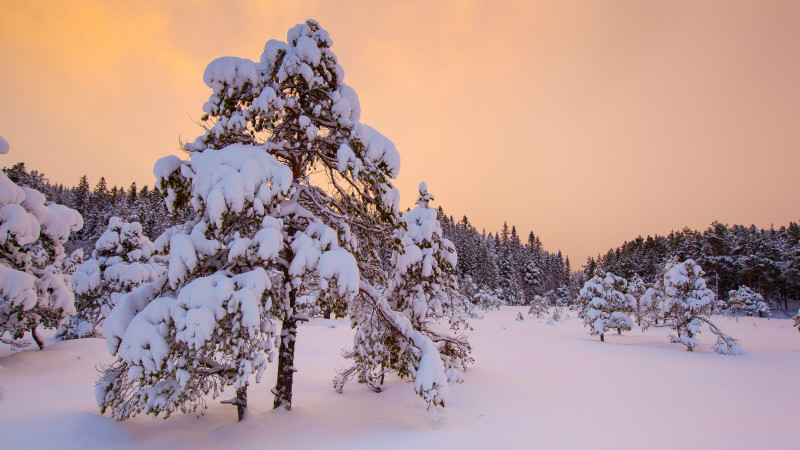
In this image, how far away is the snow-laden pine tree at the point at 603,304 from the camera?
26750mm

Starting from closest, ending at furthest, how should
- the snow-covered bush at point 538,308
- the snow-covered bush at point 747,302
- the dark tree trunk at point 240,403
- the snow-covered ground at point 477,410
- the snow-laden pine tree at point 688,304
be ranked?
1. the snow-covered ground at point 477,410
2. the dark tree trunk at point 240,403
3. the snow-laden pine tree at point 688,304
4. the snow-covered bush at point 747,302
5. the snow-covered bush at point 538,308

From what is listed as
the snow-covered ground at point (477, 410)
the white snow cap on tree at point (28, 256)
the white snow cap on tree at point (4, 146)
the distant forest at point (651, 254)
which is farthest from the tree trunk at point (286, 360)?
the distant forest at point (651, 254)

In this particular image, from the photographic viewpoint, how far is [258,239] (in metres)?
6.03

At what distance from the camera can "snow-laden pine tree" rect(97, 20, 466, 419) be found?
5.43 meters

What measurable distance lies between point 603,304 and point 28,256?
31016 millimetres

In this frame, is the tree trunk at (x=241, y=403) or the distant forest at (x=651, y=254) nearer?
the tree trunk at (x=241, y=403)

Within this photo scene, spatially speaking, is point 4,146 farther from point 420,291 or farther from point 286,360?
point 420,291

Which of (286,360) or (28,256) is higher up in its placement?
(28,256)

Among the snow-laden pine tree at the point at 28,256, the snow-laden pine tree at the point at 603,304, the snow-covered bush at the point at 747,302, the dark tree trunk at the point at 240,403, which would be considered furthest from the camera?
the snow-covered bush at the point at 747,302

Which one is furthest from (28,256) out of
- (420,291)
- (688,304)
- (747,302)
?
(747,302)

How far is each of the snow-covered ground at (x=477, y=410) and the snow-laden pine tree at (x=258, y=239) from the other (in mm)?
683

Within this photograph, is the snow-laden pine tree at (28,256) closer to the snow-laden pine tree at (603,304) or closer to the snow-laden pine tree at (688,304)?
the snow-laden pine tree at (603,304)

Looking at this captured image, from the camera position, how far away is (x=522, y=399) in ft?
34.9

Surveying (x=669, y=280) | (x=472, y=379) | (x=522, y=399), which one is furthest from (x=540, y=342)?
(x=522, y=399)
